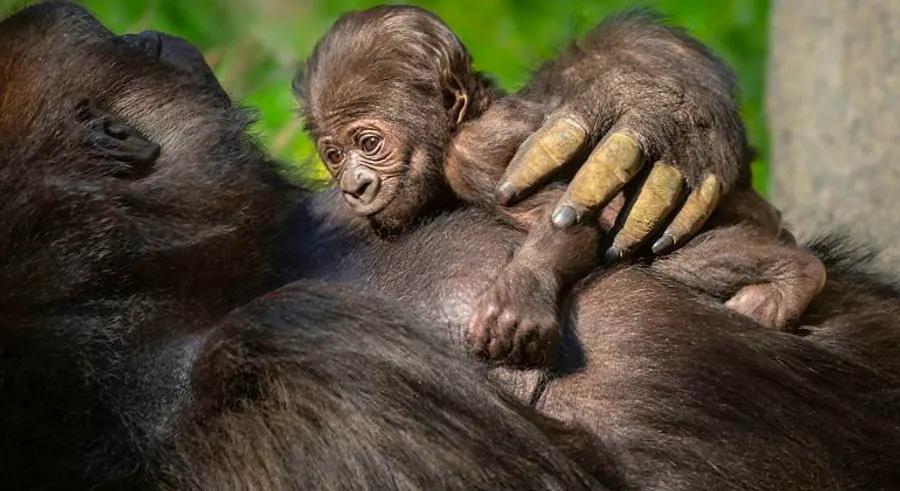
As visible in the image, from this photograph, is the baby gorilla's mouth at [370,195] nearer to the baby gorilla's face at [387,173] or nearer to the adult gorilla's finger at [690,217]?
the baby gorilla's face at [387,173]

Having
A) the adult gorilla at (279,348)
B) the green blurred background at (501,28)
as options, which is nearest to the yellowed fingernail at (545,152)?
the adult gorilla at (279,348)

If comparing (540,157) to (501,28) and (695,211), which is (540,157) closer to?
(695,211)

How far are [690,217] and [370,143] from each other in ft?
2.22

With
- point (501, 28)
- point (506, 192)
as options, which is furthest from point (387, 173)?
point (501, 28)

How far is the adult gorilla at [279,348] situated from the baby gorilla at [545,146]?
0.26ft

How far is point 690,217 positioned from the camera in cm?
252

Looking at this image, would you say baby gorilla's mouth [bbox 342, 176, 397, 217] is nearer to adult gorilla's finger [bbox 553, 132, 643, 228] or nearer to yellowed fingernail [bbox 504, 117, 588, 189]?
yellowed fingernail [bbox 504, 117, 588, 189]

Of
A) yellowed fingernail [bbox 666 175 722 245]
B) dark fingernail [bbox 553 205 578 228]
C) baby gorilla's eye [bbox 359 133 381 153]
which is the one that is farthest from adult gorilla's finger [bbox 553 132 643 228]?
baby gorilla's eye [bbox 359 133 381 153]

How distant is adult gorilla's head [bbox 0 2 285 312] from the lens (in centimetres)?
214

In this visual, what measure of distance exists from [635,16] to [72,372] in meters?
1.39

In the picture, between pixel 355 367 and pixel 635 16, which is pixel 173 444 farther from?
pixel 635 16

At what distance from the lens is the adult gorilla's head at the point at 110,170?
7.04 feet

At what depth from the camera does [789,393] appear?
91.2 inches

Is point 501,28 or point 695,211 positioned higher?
point 695,211
